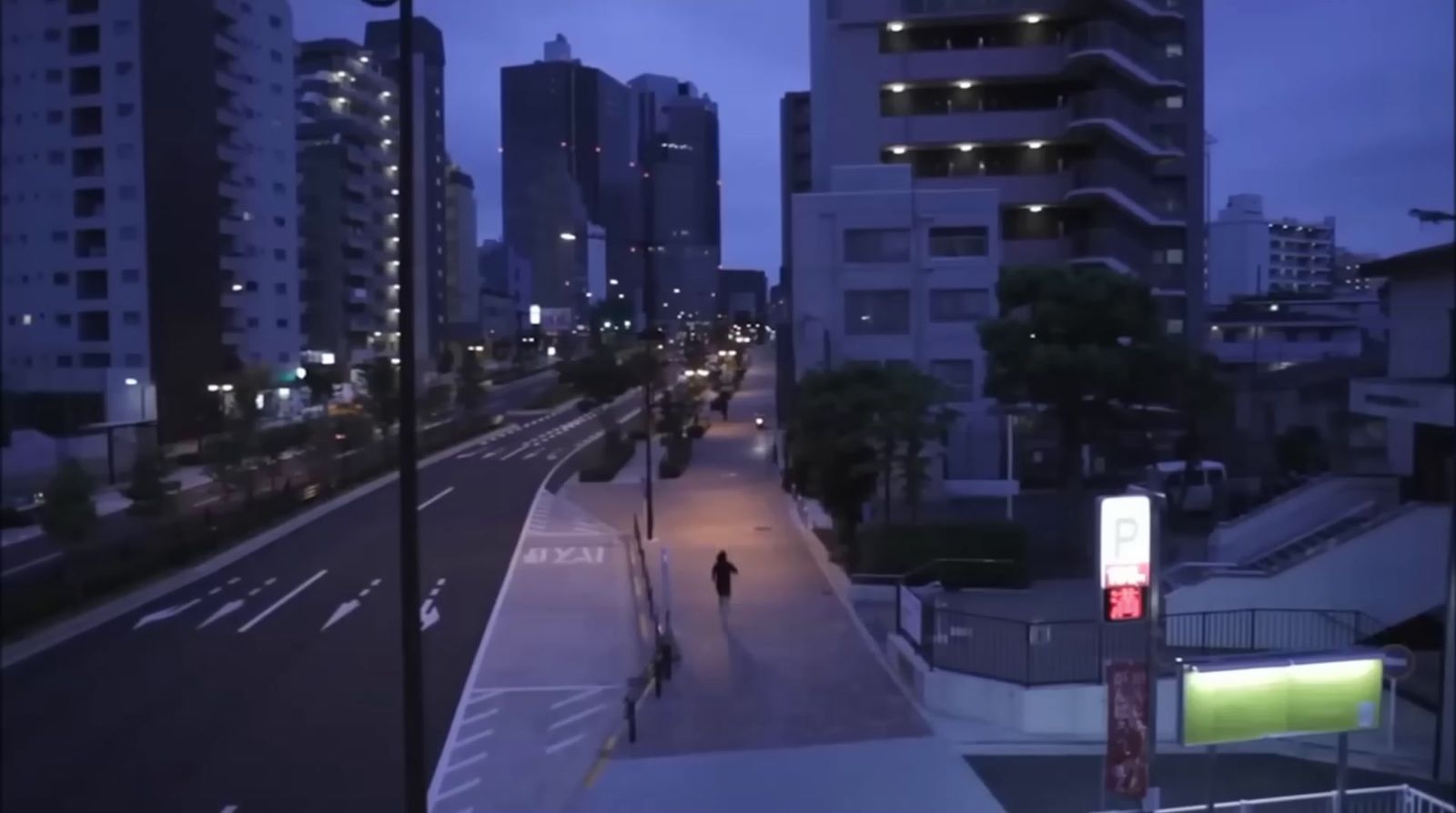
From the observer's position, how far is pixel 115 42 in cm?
471

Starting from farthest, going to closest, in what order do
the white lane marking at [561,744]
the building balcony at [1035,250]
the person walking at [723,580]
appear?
the building balcony at [1035,250]
the person walking at [723,580]
the white lane marking at [561,744]

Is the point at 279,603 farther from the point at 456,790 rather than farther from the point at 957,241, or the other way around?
the point at 957,241

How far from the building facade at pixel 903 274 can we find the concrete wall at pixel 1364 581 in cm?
1075

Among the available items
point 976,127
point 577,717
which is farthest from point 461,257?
point 577,717

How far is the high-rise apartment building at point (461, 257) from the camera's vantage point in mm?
30609

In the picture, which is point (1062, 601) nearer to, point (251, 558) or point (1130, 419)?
point (1130, 419)

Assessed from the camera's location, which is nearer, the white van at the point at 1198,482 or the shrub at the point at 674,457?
the white van at the point at 1198,482

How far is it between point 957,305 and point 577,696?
13.3m

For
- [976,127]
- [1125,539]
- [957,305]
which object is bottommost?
[1125,539]

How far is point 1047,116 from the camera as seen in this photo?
22312 millimetres

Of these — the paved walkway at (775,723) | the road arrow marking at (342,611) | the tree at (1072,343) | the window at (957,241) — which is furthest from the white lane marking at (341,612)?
the window at (957,241)

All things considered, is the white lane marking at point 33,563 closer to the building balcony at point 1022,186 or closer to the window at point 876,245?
the window at point 876,245

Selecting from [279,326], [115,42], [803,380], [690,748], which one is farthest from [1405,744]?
[803,380]

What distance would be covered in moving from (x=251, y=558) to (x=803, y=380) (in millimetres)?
7691
